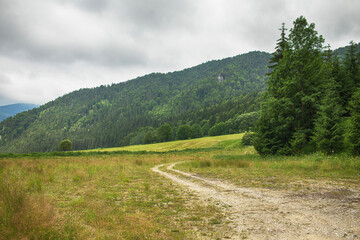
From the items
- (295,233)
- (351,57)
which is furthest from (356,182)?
(351,57)

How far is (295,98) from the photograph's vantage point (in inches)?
1024

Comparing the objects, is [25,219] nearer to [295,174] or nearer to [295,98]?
[295,174]

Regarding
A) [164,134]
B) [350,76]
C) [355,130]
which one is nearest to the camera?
[355,130]

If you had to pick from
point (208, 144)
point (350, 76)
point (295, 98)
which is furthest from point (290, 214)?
point (208, 144)

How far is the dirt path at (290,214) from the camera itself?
15.5ft

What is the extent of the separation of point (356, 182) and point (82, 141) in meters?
207

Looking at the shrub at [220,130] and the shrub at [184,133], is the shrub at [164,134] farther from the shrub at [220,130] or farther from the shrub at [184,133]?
the shrub at [220,130]

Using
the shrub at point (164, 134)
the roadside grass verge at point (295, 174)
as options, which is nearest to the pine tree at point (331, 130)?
the roadside grass verge at point (295, 174)

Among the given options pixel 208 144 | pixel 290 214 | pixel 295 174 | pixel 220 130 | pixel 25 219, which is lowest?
pixel 208 144

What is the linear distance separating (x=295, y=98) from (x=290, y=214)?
24.1 metres

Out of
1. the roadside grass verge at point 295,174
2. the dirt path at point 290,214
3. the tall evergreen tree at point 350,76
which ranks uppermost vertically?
the tall evergreen tree at point 350,76

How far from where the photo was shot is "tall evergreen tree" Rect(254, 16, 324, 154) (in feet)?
83.5

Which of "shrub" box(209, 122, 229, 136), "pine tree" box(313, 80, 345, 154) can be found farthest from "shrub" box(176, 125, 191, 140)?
"pine tree" box(313, 80, 345, 154)

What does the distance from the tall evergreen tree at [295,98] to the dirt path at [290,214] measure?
18.7m
